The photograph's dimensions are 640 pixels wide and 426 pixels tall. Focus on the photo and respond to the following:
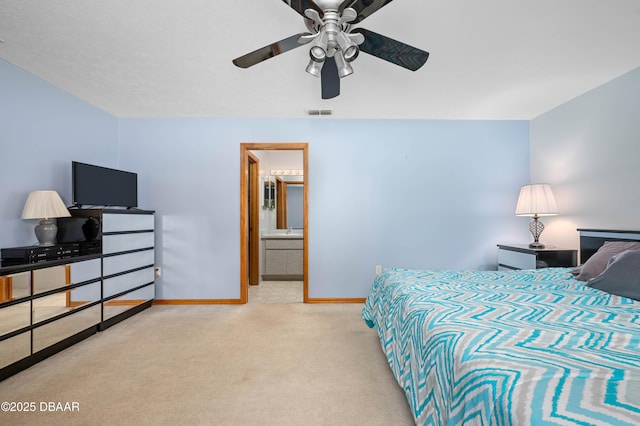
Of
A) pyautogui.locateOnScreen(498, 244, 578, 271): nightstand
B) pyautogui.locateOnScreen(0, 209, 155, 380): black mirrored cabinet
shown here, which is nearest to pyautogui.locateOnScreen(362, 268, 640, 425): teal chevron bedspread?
pyautogui.locateOnScreen(498, 244, 578, 271): nightstand

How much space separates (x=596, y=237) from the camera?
2.99 m

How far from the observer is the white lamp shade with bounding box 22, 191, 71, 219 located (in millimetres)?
2658

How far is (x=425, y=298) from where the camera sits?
1849 mm

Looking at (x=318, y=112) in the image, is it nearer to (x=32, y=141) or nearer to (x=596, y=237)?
(x=32, y=141)

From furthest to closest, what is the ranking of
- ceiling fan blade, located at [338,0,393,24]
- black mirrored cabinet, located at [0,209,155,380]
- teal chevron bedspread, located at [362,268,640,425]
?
black mirrored cabinet, located at [0,209,155,380], ceiling fan blade, located at [338,0,393,24], teal chevron bedspread, located at [362,268,640,425]

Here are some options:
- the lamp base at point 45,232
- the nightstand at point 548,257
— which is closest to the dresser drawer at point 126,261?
the lamp base at point 45,232

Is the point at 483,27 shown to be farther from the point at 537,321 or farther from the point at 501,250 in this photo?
the point at 501,250

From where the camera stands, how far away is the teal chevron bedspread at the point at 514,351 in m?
0.86

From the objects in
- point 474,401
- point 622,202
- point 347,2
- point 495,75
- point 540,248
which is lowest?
point 474,401

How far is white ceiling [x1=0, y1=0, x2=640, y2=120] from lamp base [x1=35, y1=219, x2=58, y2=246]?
1397 millimetres

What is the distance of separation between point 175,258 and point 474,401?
3.90 metres

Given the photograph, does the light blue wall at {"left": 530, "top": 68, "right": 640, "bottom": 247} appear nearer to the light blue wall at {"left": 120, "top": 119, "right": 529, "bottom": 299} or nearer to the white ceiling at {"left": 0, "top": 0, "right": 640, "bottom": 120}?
the white ceiling at {"left": 0, "top": 0, "right": 640, "bottom": 120}

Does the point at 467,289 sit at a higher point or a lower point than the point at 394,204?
lower

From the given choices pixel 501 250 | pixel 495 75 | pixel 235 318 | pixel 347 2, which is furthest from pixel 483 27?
pixel 235 318
